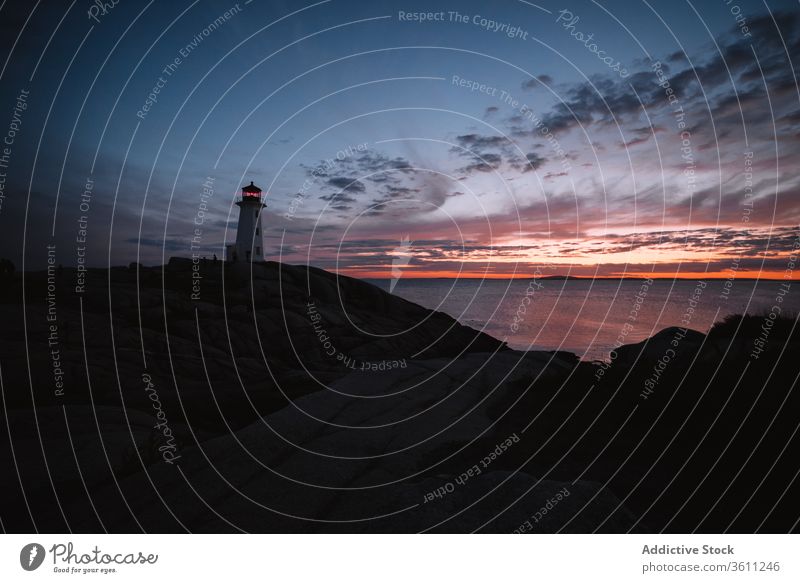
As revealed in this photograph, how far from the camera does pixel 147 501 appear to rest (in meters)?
7.69

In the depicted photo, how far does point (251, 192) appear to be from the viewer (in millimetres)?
39562

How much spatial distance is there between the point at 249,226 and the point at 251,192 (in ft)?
10.1

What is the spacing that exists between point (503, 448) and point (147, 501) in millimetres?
6817

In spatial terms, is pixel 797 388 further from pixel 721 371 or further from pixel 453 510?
pixel 453 510

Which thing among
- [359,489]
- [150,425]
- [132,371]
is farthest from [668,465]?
[132,371]

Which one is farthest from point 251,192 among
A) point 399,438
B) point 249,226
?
point 399,438

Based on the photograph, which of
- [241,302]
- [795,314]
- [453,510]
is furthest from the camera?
[241,302]

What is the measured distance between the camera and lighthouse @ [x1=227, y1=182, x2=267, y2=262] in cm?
3919
